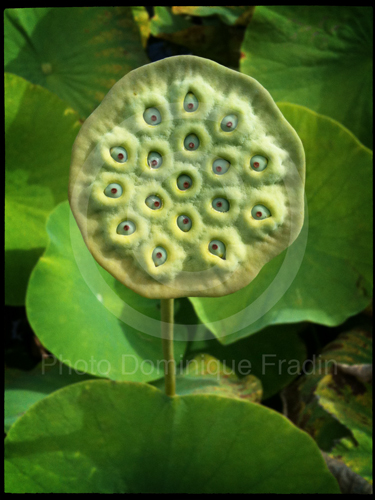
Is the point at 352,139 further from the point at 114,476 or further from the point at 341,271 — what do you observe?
the point at 114,476

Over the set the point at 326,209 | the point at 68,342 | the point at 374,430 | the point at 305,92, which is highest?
the point at 305,92

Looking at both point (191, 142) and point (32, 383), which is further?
point (32, 383)

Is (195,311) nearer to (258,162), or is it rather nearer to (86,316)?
(86,316)

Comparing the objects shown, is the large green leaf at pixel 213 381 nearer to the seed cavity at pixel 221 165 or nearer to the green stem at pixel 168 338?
the green stem at pixel 168 338

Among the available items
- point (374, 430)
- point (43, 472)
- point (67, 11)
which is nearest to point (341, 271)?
point (374, 430)

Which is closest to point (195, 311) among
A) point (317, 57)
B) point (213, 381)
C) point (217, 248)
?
point (213, 381)

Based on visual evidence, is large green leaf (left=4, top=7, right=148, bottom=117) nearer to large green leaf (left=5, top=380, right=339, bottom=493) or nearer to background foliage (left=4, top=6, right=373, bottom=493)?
background foliage (left=4, top=6, right=373, bottom=493)

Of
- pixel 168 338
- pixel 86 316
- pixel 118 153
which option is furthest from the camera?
pixel 86 316
